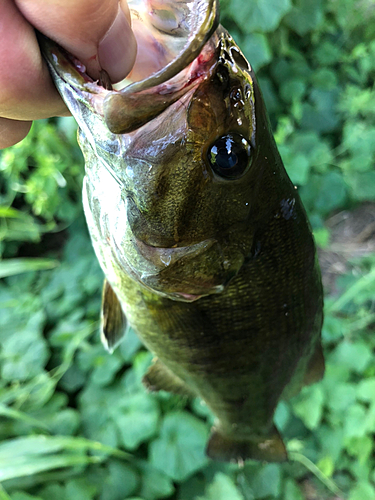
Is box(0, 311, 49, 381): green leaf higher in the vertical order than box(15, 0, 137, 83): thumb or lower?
lower

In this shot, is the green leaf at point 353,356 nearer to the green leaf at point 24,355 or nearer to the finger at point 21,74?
the green leaf at point 24,355

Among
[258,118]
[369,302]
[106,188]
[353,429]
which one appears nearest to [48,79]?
[106,188]

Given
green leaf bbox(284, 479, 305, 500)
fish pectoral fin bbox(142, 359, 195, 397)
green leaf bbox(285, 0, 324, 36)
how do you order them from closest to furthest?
fish pectoral fin bbox(142, 359, 195, 397), green leaf bbox(284, 479, 305, 500), green leaf bbox(285, 0, 324, 36)

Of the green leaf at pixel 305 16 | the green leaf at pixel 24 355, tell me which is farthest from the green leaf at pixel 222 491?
the green leaf at pixel 305 16

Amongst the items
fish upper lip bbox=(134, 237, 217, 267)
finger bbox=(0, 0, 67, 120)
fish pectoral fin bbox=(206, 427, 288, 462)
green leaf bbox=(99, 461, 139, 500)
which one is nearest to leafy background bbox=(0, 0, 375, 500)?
green leaf bbox=(99, 461, 139, 500)

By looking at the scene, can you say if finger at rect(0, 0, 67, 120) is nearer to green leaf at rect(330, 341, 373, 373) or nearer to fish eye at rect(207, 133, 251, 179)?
fish eye at rect(207, 133, 251, 179)

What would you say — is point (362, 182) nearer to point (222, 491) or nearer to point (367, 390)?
point (367, 390)
